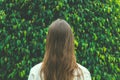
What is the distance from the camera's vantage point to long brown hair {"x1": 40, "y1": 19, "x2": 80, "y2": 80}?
4.10 m

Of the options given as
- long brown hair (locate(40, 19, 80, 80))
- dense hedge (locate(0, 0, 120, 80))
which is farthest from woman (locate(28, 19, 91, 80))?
dense hedge (locate(0, 0, 120, 80))

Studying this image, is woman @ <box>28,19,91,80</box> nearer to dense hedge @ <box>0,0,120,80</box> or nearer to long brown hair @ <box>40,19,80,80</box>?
long brown hair @ <box>40,19,80,80</box>

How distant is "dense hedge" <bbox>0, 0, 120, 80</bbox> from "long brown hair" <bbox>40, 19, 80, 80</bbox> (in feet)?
6.49

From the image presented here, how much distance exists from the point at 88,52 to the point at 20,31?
0.97 meters

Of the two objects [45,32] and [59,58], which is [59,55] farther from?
[45,32]

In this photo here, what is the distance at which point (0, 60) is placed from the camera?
628 cm

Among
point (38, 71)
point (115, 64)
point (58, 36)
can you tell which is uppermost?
point (58, 36)

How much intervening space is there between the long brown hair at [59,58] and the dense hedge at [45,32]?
1978 millimetres

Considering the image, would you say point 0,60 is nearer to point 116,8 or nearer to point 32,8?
point 32,8

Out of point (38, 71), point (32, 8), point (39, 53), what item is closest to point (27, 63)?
point (39, 53)

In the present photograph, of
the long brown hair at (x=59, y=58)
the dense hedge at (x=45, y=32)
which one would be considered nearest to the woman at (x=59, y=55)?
the long brown hair at (x=59, y=58)

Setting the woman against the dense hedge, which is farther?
the dense hedge

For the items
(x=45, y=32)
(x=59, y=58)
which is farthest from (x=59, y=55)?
(x=45, y=32)

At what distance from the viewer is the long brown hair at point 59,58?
161 inches
